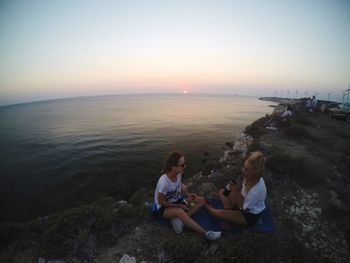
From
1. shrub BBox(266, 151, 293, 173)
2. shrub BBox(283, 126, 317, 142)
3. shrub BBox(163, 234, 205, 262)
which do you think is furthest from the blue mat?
shrub BBox(283, 126, 317, 142)

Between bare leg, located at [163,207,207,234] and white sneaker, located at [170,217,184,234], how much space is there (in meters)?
0.10

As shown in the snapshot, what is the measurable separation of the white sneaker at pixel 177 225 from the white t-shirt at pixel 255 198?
175 cm

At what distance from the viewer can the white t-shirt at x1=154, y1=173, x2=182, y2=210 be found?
4.70 meters

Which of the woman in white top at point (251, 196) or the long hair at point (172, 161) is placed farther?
the long hair at point (172, 161)

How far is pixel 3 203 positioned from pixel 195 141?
22.1 meters

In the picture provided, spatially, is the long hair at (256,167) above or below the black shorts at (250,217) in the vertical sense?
above

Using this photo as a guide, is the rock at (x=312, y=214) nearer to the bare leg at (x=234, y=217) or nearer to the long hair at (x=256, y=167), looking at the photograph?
the bare leg at (x=234, y=217)

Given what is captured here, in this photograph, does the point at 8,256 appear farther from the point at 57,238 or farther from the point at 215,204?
the point at 215,204

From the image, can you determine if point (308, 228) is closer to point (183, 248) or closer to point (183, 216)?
point (183, 216)

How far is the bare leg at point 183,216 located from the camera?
14.8 ft

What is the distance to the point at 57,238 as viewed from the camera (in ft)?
14.8

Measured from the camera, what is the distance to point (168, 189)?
4863 millimetres

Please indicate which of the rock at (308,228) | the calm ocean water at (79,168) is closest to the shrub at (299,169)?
the rock at (308,228)

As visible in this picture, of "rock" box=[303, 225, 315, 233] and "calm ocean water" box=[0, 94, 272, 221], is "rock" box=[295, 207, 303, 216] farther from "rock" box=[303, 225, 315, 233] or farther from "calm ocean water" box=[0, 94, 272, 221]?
"calm ocean water" box=[0, 94, 272, 221]
